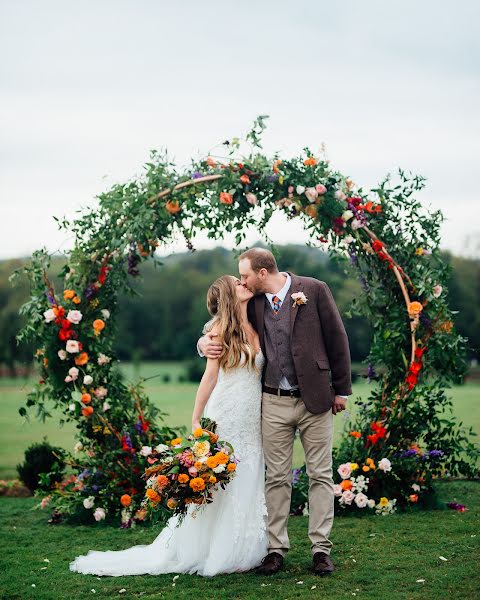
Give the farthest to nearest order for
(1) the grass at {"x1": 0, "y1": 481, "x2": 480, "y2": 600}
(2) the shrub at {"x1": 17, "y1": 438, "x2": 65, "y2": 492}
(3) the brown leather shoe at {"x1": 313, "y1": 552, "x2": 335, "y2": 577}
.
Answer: (2) the shrub at {"x1": 17, "y1": 438, "x2": 65, "y2": 492} < (3) the brown leather shoe at {"x1": 313, "y1": 552, "x2": 335, "y2": 577} < (1) the grass at {"x1": 0, "y1": 481, "x2": 480, "y2": 600}

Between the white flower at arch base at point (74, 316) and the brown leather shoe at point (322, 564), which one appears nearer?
the brown leather shoe at point (322, 564)

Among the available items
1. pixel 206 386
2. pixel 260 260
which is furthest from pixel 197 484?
pixel 260 260

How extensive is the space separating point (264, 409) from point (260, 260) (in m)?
0.96

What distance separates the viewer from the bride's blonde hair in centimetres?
491

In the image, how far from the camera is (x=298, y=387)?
16.0 feet

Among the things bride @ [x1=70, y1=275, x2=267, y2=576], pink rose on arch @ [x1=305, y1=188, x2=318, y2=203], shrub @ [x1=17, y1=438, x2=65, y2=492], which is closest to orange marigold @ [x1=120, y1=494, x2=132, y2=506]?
bride @ [x1=70, y1=275, x2=267, y2=576]

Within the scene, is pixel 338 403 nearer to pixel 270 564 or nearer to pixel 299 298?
pixel 299 298

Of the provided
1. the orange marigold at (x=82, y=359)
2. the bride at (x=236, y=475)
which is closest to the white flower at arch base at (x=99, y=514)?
the orange marigold at (x=82, y=359)

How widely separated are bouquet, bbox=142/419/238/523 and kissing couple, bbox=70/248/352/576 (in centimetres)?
21

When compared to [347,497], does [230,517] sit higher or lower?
higher

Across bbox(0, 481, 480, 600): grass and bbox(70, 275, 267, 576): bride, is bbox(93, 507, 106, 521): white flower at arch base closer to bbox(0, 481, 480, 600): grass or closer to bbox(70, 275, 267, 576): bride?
bbox(0, 481, 480, 600): grass

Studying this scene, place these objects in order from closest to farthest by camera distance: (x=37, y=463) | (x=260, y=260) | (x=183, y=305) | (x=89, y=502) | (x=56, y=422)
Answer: (x=260, y=260) → (x=89, y=502) → (x=37, y=463) → (x=56, y=422) → (x=183, y=305)

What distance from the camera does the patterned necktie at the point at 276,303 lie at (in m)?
5.01

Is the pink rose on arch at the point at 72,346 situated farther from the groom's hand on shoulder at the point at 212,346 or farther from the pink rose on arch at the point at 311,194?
the pink rose on arch at the point at 311,194
